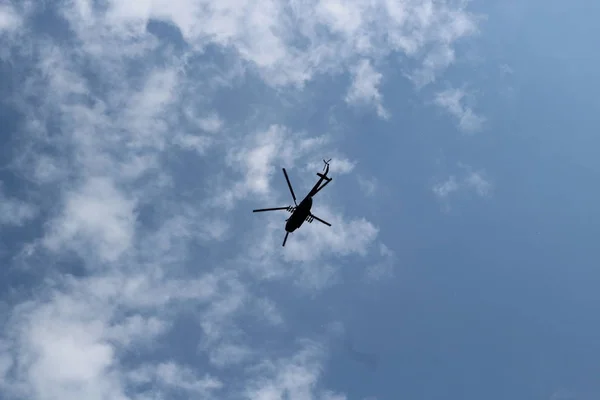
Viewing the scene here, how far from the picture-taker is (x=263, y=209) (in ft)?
232

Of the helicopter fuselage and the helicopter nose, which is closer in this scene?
the helicopter fuselage

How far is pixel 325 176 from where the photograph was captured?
71.1 metres

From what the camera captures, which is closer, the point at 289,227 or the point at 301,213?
the point at 301,213

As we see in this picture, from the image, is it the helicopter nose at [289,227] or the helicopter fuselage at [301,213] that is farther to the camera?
the helicopter nose at [289,227]

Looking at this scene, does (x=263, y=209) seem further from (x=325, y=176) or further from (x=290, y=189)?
(x=325, y=176)

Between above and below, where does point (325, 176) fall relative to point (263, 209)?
above

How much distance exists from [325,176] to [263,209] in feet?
30.5

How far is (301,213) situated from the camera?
7212 centimetres

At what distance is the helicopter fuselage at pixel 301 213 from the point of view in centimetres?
7194

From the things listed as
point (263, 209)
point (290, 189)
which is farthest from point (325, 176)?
point (263, 209)

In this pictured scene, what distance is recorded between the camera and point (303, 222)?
7344cm

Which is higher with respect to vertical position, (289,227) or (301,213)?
(301,213)

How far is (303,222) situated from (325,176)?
23.7 feet

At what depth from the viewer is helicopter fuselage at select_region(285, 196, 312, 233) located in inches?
2832
